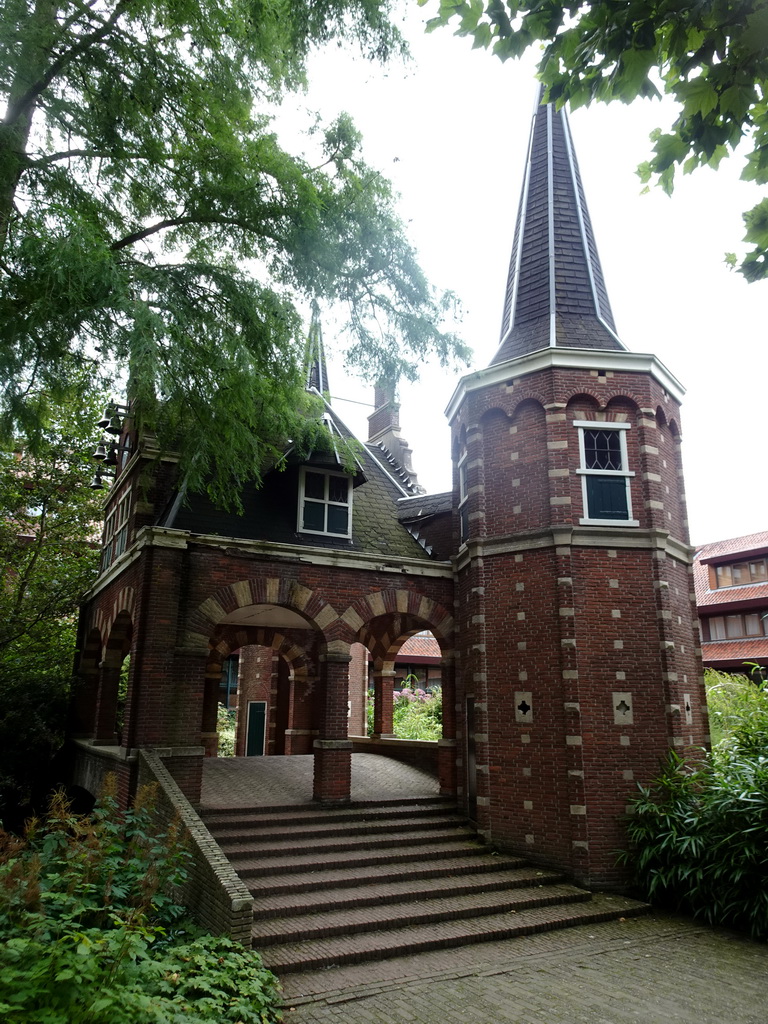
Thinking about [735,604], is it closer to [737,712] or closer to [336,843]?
[737,712]

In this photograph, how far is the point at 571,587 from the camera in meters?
12.0

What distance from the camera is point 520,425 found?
1326 cm

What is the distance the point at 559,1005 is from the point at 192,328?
356 inches

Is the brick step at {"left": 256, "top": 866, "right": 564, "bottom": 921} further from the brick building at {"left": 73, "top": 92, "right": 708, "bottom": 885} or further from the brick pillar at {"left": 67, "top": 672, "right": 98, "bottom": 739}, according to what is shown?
the brick pillar at {"left": 67, "top": 672, "right": 98, "bottom": 739}

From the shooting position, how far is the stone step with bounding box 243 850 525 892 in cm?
957

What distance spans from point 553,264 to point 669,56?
11.2m

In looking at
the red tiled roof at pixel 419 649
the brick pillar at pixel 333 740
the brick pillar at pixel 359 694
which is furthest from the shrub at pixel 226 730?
the brick pillar at pixel 333 740

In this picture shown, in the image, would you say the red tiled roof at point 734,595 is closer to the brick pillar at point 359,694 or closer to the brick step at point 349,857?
the brick pillar at point 359,694

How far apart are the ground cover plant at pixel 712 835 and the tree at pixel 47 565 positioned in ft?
48.1

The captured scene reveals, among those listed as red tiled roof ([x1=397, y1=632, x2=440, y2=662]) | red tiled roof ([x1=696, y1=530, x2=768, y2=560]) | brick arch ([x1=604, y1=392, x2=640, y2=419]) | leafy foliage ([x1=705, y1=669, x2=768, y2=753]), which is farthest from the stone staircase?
red tiled roof ([x1=397, y1=632, x2=440, y2=662])

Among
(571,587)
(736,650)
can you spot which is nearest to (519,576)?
(571,587)

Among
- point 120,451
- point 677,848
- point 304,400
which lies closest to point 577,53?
point 304,400

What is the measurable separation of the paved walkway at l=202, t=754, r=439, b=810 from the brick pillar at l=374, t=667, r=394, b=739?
3.28 feet

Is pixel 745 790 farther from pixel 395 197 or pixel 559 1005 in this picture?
pixel 395 197
